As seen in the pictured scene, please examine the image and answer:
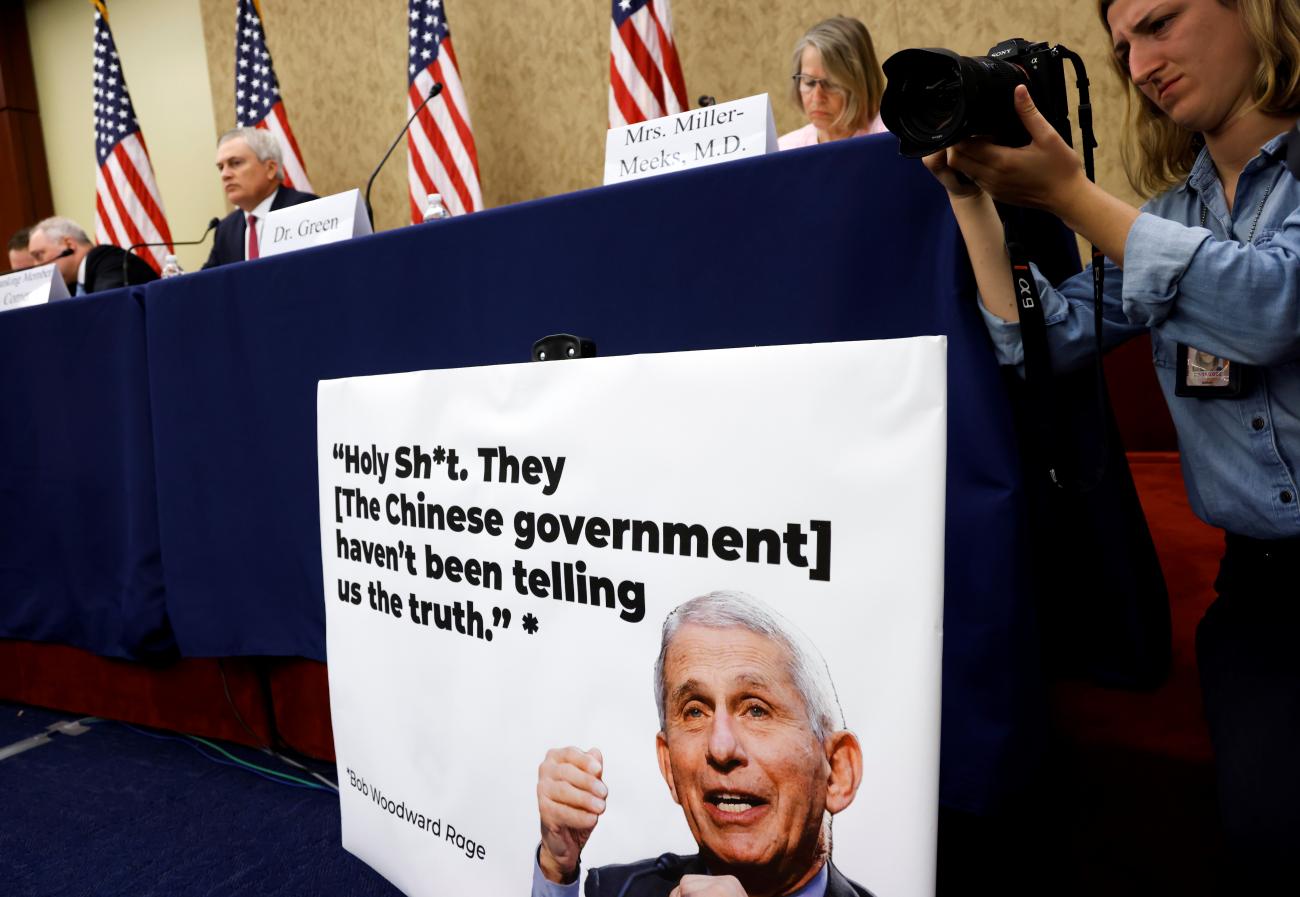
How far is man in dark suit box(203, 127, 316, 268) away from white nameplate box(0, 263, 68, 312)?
78cm

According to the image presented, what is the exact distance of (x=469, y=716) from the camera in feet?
2.33

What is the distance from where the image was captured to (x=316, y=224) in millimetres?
1483

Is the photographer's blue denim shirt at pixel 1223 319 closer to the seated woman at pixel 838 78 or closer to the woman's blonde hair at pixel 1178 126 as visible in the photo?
the woman's blonde hair at pixel 1178 126

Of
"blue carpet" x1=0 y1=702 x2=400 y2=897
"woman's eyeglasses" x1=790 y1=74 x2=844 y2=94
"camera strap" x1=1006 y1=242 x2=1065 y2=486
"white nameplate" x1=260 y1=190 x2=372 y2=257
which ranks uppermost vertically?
"woman's eyeglasses" x1=790 y1=74 x2=844 y2=94

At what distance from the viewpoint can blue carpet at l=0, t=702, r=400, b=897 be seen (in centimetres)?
111

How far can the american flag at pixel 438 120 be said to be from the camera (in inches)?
126

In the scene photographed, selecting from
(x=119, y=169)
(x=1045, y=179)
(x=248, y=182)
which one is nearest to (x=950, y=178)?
(x=1045, y=179)

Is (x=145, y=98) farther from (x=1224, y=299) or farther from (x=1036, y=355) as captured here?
(x=1224, y=299)

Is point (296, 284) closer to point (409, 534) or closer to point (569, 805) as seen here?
point (409, 534)

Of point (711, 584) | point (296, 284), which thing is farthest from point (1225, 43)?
point (296, 284)

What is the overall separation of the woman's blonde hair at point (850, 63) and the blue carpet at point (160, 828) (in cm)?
176

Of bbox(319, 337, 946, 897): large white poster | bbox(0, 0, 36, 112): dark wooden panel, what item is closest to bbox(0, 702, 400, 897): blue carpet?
bbox(319, 337, 946, 897): large white poster

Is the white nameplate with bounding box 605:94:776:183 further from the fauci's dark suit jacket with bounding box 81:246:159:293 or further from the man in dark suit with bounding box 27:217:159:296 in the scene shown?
the man in dark suit with bounding box 27:217:159:296

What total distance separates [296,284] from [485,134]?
2.44 metres
